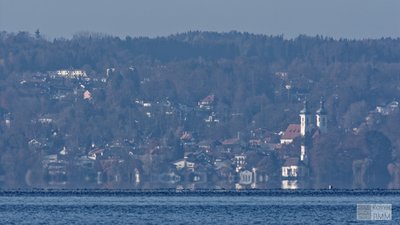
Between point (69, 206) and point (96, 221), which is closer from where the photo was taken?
point (96, 221)

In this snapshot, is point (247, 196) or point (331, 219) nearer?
point (331, 219)

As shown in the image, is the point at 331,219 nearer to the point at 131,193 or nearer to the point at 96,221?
the point at 96,221

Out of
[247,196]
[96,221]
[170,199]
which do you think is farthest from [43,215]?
[247,196]

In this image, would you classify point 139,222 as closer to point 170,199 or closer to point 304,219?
point 304,219

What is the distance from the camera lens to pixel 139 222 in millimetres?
112188

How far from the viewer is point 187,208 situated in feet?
438

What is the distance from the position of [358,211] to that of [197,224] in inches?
531

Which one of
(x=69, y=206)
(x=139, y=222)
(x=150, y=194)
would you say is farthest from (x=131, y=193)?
(x=139, y=222)

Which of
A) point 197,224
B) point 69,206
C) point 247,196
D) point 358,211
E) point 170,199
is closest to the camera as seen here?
point 197,224

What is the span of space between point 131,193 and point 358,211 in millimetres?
53329

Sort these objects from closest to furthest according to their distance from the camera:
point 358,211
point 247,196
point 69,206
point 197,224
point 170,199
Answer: point 197,224, point 358,211, point 69,206, point 170,199, point 247,196

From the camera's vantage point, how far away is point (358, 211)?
120 metres

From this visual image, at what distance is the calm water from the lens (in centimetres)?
11519

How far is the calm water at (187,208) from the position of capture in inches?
4535
